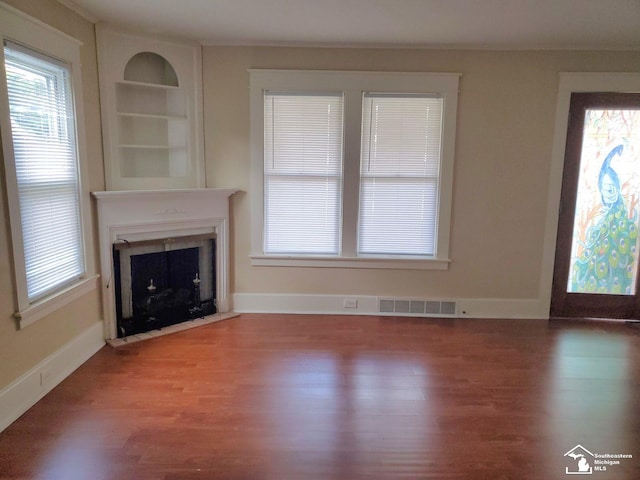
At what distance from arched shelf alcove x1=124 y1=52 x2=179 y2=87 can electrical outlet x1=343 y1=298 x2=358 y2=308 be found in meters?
2.60

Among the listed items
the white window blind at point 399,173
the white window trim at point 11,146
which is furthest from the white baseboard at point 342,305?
the white window trim at point 11,146

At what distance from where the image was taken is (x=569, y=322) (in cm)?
408

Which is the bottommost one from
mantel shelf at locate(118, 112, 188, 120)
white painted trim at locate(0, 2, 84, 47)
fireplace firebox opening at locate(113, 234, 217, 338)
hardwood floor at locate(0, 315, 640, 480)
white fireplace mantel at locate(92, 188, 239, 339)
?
hardwood floor at locate(0, 315, 640, 480)

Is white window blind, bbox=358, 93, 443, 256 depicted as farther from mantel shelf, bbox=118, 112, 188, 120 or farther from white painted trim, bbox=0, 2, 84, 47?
white painted trim, bbox=0, 2, 84, 47

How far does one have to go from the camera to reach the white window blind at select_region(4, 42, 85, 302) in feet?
8.01

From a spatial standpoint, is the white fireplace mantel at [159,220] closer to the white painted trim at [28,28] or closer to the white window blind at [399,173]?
the white painted trim at [28,28]

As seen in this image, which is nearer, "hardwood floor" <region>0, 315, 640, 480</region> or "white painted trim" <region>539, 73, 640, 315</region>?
Answer: "hardwood floor" <region>0, 315, 640, 480</region>

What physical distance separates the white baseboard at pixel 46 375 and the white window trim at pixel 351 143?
5.14ft

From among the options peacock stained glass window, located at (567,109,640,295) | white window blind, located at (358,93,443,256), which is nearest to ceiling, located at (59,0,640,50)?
white window blind, located at (358,93,443,256)

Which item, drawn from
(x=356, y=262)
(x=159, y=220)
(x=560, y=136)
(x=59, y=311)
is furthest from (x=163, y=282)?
(x=560, y=136)

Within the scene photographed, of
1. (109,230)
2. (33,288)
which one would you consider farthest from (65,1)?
(33,288)

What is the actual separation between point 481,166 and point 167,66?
308 centimetres

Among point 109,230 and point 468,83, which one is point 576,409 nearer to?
point 468,83

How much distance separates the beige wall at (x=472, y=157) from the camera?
3.84 metres
